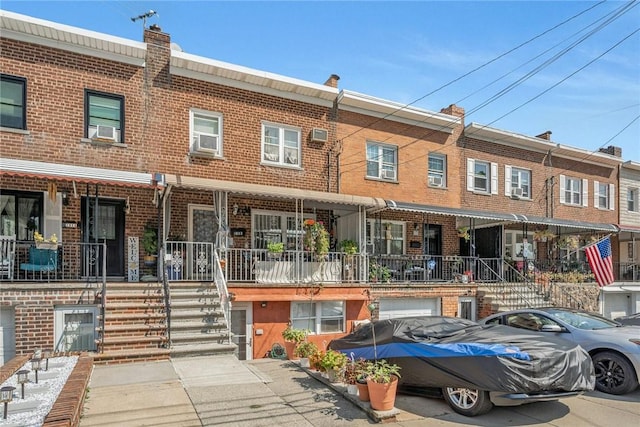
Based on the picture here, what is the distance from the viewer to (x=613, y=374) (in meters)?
7.84

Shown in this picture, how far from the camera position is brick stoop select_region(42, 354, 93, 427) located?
441cm

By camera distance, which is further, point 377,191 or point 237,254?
point 377,191

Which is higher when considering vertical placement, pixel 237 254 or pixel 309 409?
pixel 237 254

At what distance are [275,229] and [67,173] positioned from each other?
19.7 feet

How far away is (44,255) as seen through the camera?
10.2 meters

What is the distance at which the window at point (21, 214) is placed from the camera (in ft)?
35.2

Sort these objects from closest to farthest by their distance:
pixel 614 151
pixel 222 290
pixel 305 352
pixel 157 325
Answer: pixel 305 352 < pixel 157 325 < pixel 222 290 < pixel 614 151

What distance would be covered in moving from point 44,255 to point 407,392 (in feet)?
27.8

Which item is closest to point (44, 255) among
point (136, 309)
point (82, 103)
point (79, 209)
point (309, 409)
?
point (79, 209)

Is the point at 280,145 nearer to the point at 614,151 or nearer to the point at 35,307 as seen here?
the point at 35,307

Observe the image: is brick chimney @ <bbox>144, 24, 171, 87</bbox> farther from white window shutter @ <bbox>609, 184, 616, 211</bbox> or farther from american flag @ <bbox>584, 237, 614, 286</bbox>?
white window shutter @ <bbox>609, 184, 616, 211</bbox>

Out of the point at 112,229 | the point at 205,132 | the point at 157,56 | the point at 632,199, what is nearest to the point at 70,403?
the point at 112,229

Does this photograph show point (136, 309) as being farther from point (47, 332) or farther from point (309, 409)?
point (309, 409)

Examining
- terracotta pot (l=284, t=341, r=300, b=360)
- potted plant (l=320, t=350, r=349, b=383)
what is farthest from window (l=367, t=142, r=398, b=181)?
potted plant (l=320, t=350, r=349, b=383)
